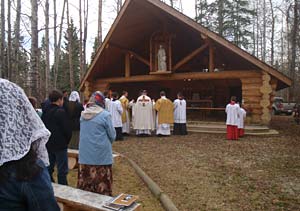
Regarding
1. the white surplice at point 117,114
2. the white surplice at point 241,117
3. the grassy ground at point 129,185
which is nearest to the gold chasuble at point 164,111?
the white surplice at point 117,114

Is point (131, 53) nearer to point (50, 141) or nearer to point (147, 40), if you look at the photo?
point (147, 40)

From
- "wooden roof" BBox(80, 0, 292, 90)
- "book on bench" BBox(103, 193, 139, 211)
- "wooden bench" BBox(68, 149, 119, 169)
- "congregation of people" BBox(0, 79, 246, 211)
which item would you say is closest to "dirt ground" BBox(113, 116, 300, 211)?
"congregation of people" BBox(0, 79, 246, 211)

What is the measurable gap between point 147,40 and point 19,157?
1708 centimetres

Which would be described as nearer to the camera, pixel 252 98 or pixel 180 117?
pixel 180 117

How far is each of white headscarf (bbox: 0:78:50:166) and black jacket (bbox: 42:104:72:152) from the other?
345 cm

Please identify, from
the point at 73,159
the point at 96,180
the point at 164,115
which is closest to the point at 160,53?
the point at 164,115

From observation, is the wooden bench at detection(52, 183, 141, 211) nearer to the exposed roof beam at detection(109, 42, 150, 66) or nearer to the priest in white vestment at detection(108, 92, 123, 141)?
the priest in white vestment at detection(108, 92, 123, 141)

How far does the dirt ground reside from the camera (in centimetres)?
478

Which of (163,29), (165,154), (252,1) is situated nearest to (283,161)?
(165,154)

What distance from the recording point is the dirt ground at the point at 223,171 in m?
4.78

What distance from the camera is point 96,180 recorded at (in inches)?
Result: 174

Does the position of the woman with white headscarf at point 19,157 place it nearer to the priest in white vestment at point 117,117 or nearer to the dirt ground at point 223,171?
the dirt ground at point 223,171

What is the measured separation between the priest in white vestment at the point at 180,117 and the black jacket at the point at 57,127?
868cm

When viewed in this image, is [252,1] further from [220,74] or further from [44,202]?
[44,202]
